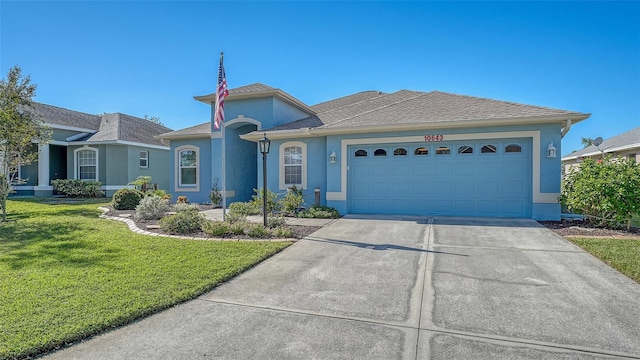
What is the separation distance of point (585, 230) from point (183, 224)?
10.0 m

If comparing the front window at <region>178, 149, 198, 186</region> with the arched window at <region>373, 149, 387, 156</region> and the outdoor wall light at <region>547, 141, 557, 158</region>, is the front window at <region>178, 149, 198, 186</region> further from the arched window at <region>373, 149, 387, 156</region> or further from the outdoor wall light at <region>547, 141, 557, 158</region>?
the outdoor wall light at <region>547, 141, 557, 158</region>

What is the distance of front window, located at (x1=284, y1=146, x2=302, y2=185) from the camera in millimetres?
12188

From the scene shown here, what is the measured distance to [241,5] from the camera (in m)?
10.2

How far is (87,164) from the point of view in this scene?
1961 centimetres

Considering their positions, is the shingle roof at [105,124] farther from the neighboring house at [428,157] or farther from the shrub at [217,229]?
the shrub at [217,229]

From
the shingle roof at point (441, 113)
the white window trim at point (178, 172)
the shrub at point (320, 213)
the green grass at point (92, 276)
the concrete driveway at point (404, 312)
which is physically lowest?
the concrete driveway at point (404, 312)

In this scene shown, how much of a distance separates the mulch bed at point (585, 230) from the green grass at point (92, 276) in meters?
6.97

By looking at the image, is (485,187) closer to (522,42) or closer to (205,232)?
(522,42)

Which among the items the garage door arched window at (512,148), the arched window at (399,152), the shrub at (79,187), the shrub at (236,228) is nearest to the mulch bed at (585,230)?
the garage door arched window at (512,148)

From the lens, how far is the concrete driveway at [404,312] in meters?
2.78

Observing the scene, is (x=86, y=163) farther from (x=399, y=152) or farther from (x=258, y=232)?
(x=399, y=152)

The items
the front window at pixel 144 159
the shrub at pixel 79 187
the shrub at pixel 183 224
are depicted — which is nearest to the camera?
the shrub at pixel 183 224

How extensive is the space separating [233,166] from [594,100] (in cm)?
2073

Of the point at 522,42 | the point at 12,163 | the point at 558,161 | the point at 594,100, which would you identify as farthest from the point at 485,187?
the point at 12,163
